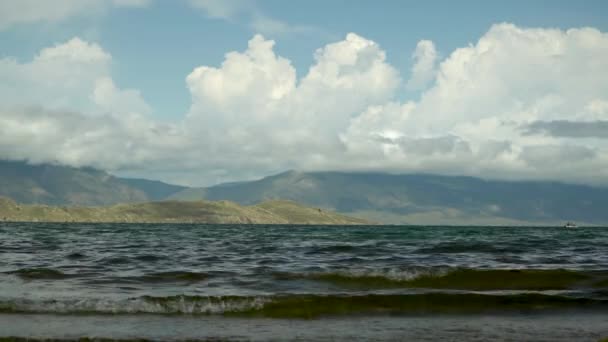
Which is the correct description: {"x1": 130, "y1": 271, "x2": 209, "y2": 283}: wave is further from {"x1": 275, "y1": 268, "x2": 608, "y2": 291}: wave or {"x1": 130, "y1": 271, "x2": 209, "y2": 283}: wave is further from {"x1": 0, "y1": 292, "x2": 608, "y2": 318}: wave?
{"x1": 0, "y1": 292, "x2": 608, "y2": 318}: wave

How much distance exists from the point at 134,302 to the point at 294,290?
324 inches

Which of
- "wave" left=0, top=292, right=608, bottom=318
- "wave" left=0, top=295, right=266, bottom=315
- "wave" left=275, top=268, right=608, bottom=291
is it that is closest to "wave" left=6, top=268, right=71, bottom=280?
"wave" left=0, top=295, right=266, bottom=315

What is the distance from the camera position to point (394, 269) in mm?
38938

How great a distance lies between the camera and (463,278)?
1452 inches

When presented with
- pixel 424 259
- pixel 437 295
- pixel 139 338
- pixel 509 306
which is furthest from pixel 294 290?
pixel 424 259

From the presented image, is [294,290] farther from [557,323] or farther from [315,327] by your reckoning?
[557,323]

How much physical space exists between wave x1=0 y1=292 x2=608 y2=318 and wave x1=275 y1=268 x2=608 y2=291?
448cm

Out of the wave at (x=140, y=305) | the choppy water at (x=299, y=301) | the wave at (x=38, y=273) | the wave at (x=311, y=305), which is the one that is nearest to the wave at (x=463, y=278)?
the choppy water at (x=299, y=301)

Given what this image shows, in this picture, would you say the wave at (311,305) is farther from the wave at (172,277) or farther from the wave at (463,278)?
the wave at (172,277)

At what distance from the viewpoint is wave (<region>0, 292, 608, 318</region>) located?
86.7 feet

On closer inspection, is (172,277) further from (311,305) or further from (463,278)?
(463,278)

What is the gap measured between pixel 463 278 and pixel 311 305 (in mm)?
12548

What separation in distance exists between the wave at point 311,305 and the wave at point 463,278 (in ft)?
14.7

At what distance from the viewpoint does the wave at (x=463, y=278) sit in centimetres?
3466
